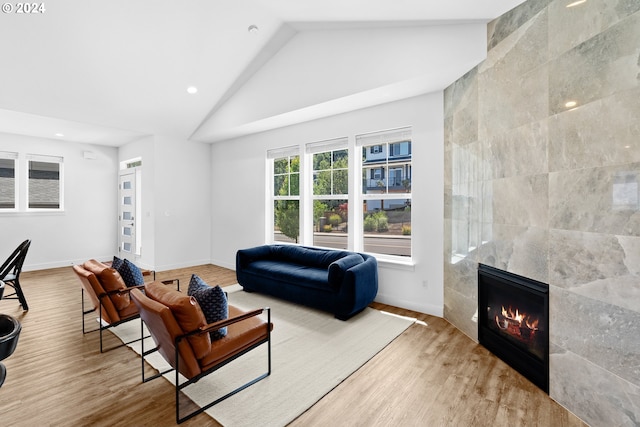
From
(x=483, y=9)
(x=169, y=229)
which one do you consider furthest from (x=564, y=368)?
(x=169, y=229)

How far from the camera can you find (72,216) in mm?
6633

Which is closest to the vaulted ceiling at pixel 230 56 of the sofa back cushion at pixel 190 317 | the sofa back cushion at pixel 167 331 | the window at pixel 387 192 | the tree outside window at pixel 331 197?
the window at pixel 387 192

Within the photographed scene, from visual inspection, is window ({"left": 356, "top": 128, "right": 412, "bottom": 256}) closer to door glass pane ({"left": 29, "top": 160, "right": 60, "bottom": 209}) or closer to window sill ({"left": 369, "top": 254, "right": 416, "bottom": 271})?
window sill ({"left": 369, "top": 254, "right": 416, "bottom": 271})

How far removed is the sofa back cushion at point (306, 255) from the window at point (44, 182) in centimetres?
523

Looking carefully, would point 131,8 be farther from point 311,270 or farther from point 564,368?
point 564,368

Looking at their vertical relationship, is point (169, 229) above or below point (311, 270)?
above

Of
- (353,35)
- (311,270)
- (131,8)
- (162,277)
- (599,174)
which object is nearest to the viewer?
(599,174)

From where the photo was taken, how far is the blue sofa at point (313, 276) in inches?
136

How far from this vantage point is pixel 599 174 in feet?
6.17

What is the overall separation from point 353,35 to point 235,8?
1.42 m

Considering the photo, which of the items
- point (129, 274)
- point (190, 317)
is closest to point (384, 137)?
point (190, 317)

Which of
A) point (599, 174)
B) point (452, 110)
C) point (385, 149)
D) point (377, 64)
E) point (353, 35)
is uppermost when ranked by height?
point (353, 35)

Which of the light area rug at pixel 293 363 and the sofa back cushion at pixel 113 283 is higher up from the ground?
the sofa back cushion at pixel 113 283

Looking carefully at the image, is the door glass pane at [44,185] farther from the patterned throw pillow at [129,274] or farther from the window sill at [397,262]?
the window sill at [397,262]
